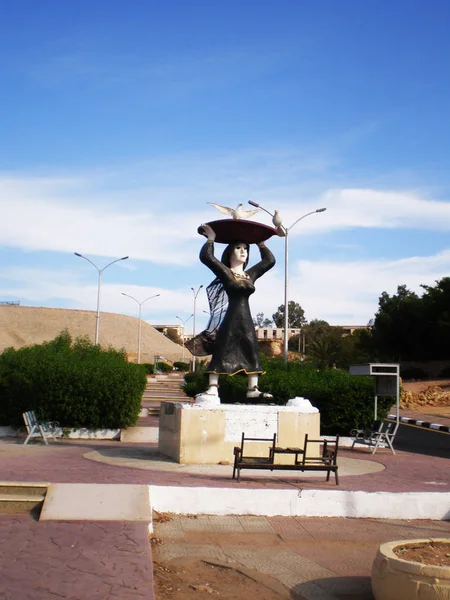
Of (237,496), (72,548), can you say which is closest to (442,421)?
(237,496)

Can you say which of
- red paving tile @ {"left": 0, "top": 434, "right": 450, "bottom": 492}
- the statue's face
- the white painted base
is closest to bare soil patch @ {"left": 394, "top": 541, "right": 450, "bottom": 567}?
the white painted base

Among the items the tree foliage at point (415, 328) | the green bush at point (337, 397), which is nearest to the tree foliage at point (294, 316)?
the tree foliage at point (415, 328)

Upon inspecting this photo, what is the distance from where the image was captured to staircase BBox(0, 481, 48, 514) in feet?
25.5

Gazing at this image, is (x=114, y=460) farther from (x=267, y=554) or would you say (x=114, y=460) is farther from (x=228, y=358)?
(x=267, y=554)

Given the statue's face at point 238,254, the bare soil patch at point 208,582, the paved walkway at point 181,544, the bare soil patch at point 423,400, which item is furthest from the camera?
the bare soil patch at point 423,400

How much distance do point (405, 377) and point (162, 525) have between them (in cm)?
5486

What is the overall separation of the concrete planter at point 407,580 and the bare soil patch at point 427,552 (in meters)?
0.22

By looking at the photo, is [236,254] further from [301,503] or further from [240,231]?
[301,503]

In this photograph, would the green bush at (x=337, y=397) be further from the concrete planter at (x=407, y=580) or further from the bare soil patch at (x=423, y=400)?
the bare soil patch at (x=423, y=400)

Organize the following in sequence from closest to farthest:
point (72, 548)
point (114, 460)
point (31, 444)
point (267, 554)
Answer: point (72, 548) → point (267, 554) → point (114, 460) → point (31, 444)

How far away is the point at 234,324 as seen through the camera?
487 inches

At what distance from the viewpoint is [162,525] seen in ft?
25.5

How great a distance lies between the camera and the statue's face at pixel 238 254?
41.4 ft

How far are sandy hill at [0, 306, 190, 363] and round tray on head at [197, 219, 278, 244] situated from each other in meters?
107
